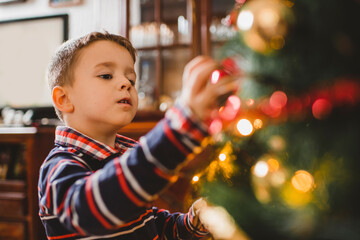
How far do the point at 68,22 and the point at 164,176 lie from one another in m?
2.24

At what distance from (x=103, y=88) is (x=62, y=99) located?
0.13m

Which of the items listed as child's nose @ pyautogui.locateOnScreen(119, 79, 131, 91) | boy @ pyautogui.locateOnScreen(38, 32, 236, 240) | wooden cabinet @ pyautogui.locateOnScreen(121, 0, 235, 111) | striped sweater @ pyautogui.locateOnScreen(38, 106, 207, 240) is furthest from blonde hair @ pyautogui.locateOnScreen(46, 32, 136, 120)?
wooden cabinet @ pyautogui.locateOnScreen(121, 0, 235, 111)

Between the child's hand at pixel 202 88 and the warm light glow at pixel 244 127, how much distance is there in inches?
3.8

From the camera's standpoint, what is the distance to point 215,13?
→ 2.21 m

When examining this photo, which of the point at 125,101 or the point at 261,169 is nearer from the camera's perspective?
the point at 261,169

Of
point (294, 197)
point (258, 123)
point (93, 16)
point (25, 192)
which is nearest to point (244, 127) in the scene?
point (258, 123)

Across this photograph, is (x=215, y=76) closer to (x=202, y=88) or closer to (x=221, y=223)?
(x=202, y=88)

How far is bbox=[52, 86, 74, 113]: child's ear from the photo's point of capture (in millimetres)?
670

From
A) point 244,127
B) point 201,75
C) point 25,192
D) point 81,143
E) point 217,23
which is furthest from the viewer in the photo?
point 217,23

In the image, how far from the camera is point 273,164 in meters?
0.44

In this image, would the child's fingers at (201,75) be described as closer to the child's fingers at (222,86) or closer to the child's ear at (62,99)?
the child's fingers at (222,86)

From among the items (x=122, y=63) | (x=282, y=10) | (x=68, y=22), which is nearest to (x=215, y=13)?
(x=68, y=22)

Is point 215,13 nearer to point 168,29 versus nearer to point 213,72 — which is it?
point 168,29

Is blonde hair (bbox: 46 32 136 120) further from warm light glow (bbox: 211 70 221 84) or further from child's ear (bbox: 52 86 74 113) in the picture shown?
warm light glow (bbox: 211 70 221 84)
